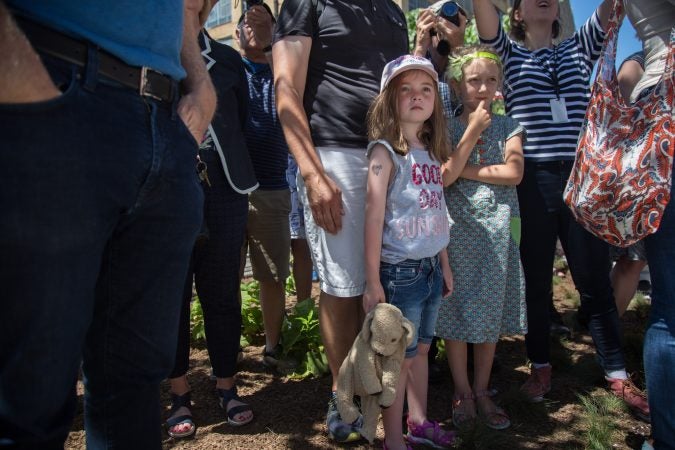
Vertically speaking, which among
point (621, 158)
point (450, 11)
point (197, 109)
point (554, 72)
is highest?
point (450, 11)

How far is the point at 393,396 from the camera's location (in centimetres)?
182

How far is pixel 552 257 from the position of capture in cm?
271

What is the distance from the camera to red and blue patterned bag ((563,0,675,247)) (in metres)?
1.67

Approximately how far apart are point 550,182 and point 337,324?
4.40ft

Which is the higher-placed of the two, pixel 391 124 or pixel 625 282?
pixel 391 124

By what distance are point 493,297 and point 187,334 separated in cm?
149

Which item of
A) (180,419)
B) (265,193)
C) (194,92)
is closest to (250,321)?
(265,193)

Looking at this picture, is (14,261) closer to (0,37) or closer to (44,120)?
(44,120)

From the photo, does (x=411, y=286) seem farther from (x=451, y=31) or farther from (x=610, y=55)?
(x=451, y=31)

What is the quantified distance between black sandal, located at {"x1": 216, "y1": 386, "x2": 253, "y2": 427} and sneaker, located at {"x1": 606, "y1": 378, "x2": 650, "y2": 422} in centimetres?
189

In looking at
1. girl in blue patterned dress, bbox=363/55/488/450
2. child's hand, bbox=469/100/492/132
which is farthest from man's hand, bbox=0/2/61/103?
child's hand, bbox=469/100/492/132

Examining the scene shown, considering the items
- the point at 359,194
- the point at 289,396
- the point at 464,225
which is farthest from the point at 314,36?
the point at 289,396

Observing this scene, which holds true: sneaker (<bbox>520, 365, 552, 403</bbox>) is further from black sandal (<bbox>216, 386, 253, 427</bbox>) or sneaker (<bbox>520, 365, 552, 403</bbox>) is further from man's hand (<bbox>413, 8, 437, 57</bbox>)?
man's hand (<bbox>413, 8, 437, 57</bbox>)

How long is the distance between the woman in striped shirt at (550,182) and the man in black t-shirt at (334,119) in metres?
0.82
